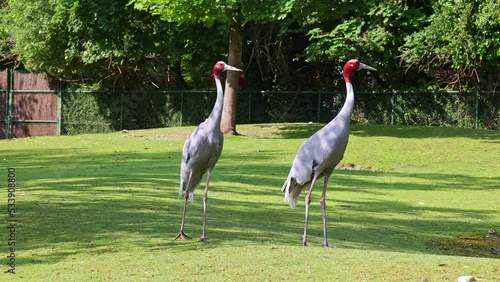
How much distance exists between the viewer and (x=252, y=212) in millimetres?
14805

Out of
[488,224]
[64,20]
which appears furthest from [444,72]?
[488,224]

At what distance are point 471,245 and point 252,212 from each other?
3.63m

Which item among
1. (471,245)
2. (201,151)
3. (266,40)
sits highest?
(266,40)

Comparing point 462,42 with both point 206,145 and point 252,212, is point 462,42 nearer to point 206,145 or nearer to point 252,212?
point 252,212

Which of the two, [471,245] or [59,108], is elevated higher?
[59,108]

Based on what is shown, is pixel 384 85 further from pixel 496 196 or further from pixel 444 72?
pixel 496 196

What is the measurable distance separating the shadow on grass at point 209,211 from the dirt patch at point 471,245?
11.5 inches

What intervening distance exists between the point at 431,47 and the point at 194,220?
23658 mm

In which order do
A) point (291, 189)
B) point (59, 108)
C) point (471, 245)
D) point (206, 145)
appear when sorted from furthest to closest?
point (59, 108) → point (471, 245) → point (291, 189) → point (206, 145)

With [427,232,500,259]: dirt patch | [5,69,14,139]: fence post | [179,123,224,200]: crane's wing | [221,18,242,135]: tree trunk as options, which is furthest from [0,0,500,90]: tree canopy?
[179,123,224,200]: crane's wing

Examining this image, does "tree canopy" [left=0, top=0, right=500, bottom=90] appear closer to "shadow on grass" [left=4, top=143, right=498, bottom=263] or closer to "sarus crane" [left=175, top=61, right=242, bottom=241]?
"shadow on grass" [left=4, top=143, right=498, bottom=263]

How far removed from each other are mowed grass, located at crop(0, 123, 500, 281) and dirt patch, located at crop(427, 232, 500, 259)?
Answer: 31 cm

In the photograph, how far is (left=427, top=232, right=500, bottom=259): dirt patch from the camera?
1233 cm

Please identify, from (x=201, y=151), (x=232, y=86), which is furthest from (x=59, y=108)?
(x=201, y=151)
